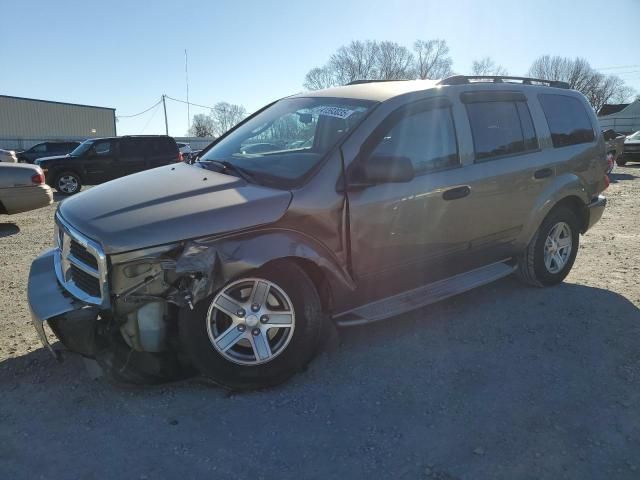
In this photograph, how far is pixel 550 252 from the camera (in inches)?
201

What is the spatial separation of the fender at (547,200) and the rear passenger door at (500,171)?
53mm

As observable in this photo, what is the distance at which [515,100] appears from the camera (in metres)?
4.70

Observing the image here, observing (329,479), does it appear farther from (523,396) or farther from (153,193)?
(153,193)

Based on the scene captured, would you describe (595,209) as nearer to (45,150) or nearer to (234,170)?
Result: (234,170)

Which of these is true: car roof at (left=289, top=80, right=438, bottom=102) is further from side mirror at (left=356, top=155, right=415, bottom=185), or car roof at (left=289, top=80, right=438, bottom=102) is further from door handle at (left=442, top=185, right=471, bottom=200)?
door handle at (left=442, top=185, right=471, bottom=200)

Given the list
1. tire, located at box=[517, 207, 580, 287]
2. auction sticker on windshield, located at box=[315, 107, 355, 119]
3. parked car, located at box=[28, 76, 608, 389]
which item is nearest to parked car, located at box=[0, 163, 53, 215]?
parked car, located at box=[28, 76, 608, 389]

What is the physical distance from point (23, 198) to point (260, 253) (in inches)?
274

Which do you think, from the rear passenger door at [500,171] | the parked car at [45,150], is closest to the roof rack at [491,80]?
the rear passenger door at [500,171]

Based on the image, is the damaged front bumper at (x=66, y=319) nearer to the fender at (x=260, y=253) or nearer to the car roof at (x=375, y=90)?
the fender at (x=260, y=253)

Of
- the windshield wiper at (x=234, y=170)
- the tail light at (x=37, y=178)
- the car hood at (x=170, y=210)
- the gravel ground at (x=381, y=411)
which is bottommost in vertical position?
the gravel ground at (x=381, y=411)

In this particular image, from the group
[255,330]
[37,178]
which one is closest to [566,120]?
[255,330]

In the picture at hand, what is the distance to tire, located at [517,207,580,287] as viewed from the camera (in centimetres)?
496

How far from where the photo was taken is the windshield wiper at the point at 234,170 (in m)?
3.53

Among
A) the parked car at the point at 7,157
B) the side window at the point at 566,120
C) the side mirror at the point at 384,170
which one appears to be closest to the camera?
the side mirror at the point at 384,170
